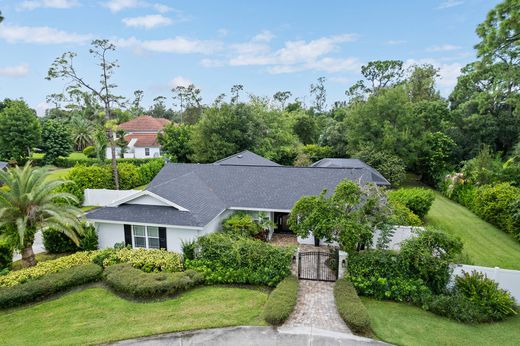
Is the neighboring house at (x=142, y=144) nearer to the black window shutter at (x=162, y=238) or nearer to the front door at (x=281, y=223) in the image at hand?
the front door at (x=281, y=223)

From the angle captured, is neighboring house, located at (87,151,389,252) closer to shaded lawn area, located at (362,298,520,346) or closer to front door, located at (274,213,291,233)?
front door, located at (274,213,291,233)

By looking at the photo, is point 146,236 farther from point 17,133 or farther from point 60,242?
point 17,133

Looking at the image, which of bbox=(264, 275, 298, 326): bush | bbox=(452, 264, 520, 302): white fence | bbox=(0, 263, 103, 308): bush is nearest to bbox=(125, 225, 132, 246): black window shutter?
bbox=(0, 263, 103, 308): bush

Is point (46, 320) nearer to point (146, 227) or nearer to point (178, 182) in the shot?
point (146, 227)

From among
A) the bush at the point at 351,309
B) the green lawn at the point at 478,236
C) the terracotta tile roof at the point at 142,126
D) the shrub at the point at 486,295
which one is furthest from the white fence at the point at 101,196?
the terracotta tile roof at the point at 142,126

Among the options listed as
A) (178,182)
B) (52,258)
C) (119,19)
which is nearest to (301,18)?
(119,19)

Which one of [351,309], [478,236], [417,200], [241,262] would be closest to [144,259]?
[241,262]
